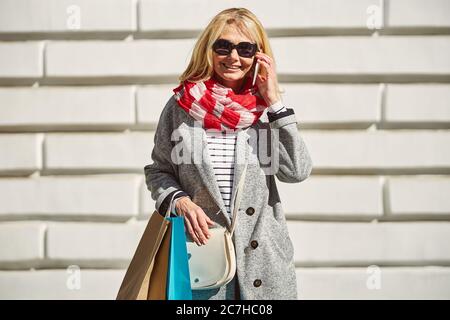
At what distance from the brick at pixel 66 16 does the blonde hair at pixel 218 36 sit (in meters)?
1.31

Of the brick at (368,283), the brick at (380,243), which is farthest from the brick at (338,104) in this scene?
the brick at (368,283)

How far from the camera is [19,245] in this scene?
169 inches

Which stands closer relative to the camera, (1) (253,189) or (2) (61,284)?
(1) (253,189)

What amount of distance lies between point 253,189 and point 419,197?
1664 millimetres

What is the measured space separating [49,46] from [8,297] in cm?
164

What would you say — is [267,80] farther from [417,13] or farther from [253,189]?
[417,13]

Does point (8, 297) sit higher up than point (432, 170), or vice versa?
point (432, 170)

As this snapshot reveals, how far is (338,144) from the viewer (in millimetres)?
4199

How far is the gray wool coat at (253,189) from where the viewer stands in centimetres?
289

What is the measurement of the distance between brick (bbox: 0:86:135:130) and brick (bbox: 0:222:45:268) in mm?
652

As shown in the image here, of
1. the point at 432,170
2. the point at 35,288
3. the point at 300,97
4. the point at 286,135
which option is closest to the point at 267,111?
the point at 286,135

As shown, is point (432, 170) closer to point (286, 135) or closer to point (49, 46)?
point (286, 135)

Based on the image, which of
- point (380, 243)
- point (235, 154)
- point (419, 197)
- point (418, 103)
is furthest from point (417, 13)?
point (235, 154)

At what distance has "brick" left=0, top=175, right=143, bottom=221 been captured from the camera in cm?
422
